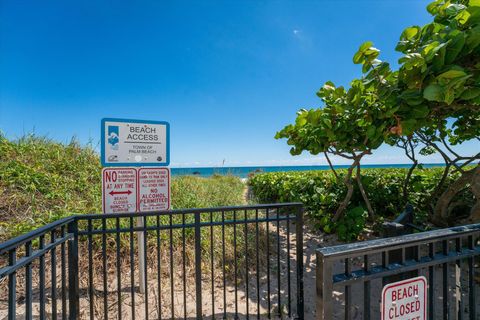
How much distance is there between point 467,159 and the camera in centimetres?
429

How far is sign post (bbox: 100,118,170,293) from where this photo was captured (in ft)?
9.02

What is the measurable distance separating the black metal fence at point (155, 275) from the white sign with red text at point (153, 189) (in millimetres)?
224

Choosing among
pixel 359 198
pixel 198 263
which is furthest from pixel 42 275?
pixel 359 198

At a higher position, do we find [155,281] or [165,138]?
[165,138]

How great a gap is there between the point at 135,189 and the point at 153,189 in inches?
8.2

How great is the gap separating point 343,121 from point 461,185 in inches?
99.8

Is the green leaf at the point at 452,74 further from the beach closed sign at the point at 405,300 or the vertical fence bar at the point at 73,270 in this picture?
the vertical fence bar at the point at 73,270

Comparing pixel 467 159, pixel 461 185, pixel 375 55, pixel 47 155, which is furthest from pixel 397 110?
pixel 47 155

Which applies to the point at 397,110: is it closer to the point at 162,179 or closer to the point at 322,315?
the point at 322,315

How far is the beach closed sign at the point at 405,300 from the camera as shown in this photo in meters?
1.31

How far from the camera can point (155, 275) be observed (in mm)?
3461

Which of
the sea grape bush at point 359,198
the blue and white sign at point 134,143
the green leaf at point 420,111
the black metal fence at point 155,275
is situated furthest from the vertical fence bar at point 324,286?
the sea grape bush at point 359,198

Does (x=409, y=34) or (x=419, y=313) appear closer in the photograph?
(x=419, y=313)

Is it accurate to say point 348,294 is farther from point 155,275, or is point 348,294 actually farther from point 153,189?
point 155,275
